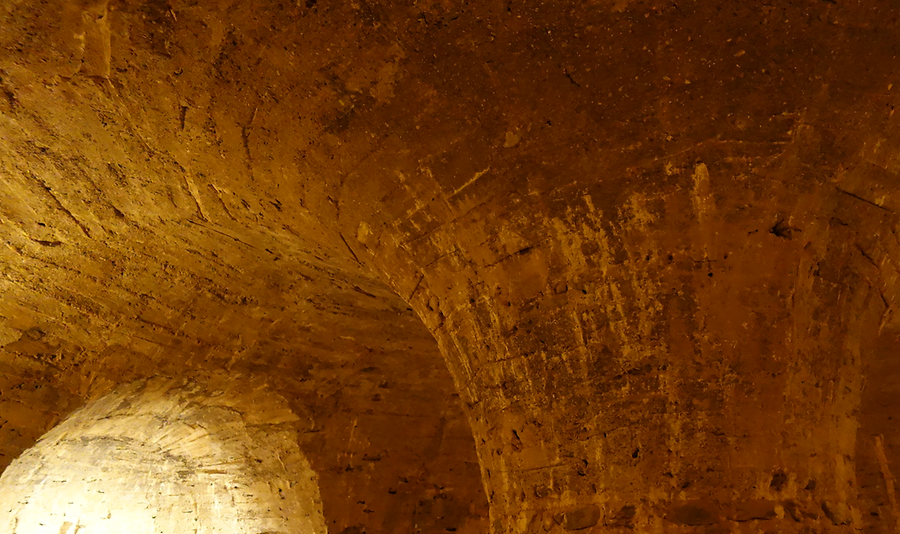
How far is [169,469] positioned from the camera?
464cm

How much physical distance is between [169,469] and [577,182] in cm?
379

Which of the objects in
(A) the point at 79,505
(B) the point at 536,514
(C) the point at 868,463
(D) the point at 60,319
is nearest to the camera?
(B) the point at 536,514

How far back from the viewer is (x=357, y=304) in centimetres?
411

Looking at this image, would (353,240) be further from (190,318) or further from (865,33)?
(865,33)

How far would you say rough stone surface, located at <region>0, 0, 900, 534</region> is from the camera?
1.99 m

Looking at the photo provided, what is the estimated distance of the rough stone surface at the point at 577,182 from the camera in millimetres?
1985

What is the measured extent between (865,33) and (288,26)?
1712 millimetres

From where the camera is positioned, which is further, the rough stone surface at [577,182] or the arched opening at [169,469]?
the arched opening at [169,469]

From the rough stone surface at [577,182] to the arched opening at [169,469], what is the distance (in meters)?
1.62

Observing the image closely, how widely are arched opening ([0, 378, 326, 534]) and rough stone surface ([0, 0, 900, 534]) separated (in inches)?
63.9

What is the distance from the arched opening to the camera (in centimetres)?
398

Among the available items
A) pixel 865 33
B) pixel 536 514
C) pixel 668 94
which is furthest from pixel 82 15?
pixel 865 33

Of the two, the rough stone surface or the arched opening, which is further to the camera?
the arched opening

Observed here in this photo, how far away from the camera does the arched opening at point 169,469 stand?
Answer: 157 inches
